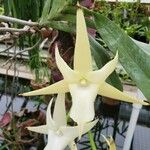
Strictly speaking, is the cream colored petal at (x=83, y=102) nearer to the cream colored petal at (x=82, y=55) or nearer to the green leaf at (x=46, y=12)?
the cream colored petal at (x=82, y=55)

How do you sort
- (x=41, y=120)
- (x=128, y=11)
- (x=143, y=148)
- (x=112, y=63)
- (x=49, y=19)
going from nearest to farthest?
(x=112, y=63)
(x=49, y=19)
(x=41, y=120)
(x=143, y=148)
(x=128, y=11)

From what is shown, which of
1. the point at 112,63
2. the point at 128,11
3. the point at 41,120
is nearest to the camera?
the point at 112,63

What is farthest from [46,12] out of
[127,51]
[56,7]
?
[127,51]

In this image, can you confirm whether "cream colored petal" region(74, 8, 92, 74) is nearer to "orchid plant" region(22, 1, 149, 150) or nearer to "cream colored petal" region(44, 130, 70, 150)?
"orchid plant" region(22, 1, 149, 150)

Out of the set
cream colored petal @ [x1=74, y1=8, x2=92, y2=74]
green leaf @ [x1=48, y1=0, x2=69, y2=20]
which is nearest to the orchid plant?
cream colored petal @ [x1=74, y1=8, x2=92, y2=74]

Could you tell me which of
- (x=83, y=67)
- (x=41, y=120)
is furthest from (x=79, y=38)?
(x=41, y=120)

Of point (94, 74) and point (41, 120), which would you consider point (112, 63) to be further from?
point (41, 120)

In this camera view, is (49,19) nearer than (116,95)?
No
